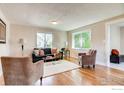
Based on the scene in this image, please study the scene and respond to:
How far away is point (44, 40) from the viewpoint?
8305mm

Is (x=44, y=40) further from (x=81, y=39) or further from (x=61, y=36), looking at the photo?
Answer: (x=81, y=39)

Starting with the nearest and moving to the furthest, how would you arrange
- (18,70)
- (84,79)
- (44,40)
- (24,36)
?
(18,70) < (84,79) < (24,36) < (44,40)

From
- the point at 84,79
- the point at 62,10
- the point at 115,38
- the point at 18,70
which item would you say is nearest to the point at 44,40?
the point at 62,10

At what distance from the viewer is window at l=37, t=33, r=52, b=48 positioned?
26.4ft

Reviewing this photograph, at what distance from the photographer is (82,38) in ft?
25.9

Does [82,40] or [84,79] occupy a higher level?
[82,40]

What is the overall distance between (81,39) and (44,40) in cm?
270

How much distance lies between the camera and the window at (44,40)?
8047 mm

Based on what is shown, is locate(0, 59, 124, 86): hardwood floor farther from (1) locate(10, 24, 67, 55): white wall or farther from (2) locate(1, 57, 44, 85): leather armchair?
(1) locate(10, 24, 67, 55): white wall

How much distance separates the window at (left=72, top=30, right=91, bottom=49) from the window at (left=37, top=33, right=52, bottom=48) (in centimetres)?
191

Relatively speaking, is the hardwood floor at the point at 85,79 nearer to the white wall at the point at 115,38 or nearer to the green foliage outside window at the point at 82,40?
the white wall at the point at 115,38

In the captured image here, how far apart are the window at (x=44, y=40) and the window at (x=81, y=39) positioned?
6.27ft
